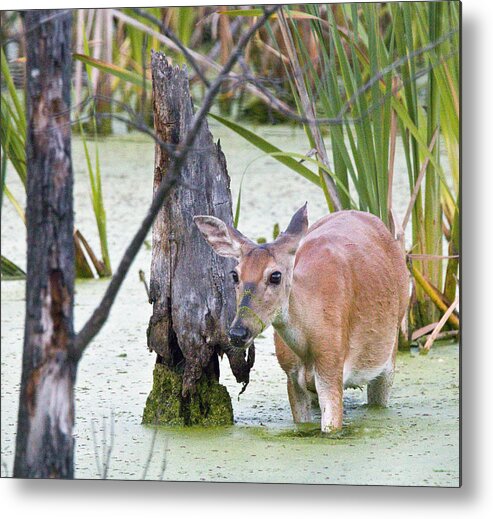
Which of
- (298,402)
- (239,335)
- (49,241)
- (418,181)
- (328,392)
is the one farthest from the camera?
(418,181)

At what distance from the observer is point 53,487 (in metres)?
3.55

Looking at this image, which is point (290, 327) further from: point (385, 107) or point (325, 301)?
point (385, 107)

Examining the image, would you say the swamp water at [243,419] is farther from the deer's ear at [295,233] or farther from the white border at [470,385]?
the deer's ear at [295,233]

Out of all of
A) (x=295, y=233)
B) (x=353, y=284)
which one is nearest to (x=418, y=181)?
(x=353, y=284)

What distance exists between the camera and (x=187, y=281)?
361 cm

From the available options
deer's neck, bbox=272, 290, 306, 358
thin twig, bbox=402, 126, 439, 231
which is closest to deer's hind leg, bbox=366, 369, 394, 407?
deer's neck, bbox=272, 290, 306, 358

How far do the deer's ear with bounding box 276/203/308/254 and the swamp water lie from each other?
60cm

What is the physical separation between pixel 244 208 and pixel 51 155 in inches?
89.2

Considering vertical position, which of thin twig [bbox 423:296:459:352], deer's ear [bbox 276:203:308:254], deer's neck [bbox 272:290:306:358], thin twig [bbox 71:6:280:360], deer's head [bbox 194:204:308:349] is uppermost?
thin twig [bbox 71:6:280:360]

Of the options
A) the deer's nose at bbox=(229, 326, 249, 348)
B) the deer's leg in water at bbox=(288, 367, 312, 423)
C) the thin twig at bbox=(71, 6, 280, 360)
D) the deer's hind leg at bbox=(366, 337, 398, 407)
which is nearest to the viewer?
the thin twig at bbox=(71, 6, 280, 360)

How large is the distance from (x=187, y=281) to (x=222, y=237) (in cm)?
33

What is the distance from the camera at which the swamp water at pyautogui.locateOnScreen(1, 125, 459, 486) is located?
3422 mm

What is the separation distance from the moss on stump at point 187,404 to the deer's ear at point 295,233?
1.93ft

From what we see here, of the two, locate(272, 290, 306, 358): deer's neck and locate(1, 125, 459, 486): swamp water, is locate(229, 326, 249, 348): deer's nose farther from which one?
locate(1, 125, 459, 486): swamp water
